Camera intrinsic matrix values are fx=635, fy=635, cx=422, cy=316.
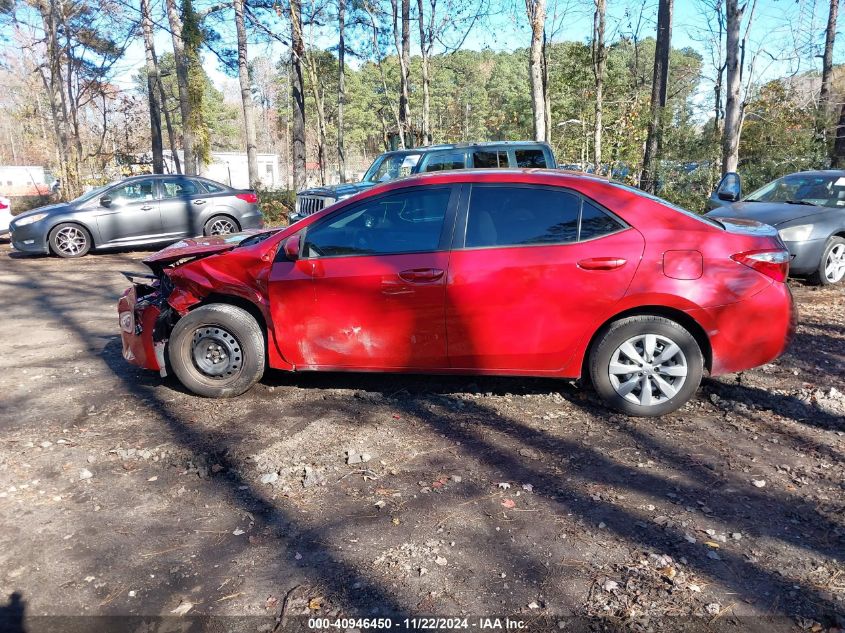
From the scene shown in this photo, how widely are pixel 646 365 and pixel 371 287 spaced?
197cm

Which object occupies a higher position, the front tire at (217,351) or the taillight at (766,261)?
the taillight at (766,261)

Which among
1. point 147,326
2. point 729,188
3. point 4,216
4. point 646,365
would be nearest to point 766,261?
point 646,365

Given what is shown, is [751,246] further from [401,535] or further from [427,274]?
[401,535]

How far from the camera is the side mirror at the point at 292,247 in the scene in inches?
182

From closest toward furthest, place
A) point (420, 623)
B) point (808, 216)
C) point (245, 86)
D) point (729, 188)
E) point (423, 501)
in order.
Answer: point (420, 623), point (423, 501), point (808, 216), point (729, 188), point (245, 86)

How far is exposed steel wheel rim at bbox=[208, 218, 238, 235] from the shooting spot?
1317 cm

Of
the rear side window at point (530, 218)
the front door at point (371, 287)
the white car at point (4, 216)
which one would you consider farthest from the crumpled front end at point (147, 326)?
the white car at point (4, 216)

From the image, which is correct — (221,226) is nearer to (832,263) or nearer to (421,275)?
(421,275)

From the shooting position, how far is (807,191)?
9.05 m

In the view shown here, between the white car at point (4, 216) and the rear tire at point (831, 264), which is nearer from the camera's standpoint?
the rear tire at point (831, 264)

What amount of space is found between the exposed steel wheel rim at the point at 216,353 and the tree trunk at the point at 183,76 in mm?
17731

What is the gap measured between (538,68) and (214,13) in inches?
519

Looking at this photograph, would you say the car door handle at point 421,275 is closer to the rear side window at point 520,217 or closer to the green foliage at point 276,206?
the rear side window at point 520,217

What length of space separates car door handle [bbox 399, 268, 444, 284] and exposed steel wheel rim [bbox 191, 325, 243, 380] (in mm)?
1411
